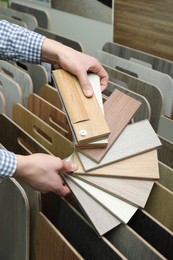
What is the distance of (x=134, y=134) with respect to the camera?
893mm

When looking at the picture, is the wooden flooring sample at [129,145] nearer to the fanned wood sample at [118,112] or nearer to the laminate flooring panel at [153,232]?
the fanned wood sample at [118,112]

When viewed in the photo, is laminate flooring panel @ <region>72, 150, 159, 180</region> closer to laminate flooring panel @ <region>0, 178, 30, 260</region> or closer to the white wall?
laminate flooring panel @ <region>0, 178, 30, 260</region>

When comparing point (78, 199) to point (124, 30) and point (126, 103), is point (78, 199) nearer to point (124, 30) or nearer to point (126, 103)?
point (126, 103)

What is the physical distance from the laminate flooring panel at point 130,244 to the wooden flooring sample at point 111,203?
0.02 m

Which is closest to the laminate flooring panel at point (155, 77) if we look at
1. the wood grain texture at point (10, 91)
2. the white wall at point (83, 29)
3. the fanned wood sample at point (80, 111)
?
the wood grain texture at point (10, 91)

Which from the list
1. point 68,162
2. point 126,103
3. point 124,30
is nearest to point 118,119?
point 126,103

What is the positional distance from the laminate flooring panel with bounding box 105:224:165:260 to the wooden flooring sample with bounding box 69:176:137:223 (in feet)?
0.08

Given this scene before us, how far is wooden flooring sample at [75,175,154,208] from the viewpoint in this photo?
0.82 m

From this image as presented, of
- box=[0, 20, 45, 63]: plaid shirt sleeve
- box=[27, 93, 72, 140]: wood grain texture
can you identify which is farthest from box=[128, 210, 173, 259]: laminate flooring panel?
box=[0, 20, 45, 63]: plaid shirt sleeve

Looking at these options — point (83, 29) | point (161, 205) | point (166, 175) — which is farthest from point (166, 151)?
point (83, 29)

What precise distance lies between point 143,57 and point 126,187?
0.92 metres

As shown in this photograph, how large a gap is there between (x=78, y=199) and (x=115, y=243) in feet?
0.45

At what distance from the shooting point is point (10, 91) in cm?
139

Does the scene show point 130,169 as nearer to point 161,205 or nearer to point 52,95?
point 161,205
